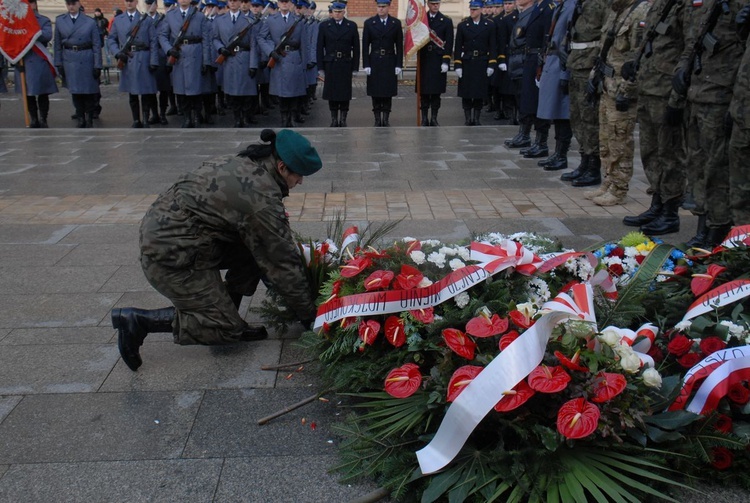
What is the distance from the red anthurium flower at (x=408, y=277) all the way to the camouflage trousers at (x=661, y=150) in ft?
11.3

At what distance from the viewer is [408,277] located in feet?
10.7

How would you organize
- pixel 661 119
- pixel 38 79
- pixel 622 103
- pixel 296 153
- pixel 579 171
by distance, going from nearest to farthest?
pixel 296 153 → pixel 661 119 → pixel 622 103 → pixel 579 171 → pixel 38 79

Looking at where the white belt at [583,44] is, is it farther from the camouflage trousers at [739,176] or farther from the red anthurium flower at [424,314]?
the red anthurium flower at [424,314]

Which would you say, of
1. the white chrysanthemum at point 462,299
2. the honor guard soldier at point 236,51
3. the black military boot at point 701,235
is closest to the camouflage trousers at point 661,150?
the black military boot at point 701,235

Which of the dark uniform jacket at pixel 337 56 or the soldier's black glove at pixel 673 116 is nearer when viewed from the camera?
the soldier's black glove at pixel 673 116

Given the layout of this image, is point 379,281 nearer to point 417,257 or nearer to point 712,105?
point 417,257

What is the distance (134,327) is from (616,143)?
4.82m

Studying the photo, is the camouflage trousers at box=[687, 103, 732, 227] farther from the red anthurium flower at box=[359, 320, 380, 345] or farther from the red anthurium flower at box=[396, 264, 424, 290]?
the red anthurium flower at box=[359, 320, 380, 345]

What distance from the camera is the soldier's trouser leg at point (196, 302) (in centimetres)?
371

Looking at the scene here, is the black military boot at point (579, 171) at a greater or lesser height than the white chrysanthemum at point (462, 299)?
lesser

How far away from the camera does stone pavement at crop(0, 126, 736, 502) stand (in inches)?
113

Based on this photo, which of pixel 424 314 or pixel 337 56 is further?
pixel 337 56

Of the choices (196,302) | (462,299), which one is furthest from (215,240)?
(462,299)

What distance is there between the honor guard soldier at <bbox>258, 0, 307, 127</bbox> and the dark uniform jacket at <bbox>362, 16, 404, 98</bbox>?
114cm
